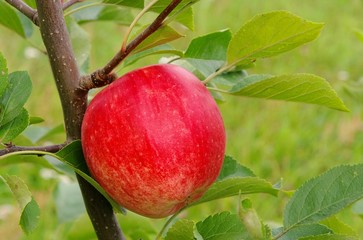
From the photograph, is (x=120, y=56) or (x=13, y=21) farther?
(x=13, y=21)

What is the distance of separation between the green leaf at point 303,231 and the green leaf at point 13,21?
0.53m

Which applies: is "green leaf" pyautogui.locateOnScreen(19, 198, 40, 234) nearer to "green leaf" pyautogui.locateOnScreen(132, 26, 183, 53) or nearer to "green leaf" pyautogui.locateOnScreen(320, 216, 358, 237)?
"green leaf" pyautogui.locateOnScreen(132, 26, 183, 53)

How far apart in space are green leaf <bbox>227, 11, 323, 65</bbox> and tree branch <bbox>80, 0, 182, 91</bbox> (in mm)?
121

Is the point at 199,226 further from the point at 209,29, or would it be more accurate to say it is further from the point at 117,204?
the point at 209,29

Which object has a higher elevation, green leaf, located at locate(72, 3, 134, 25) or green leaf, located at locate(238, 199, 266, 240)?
green leaf, located at locate(72, 3, 134, 25)

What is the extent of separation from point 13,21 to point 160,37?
0.38 meters

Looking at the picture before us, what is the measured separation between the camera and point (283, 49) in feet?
2.75

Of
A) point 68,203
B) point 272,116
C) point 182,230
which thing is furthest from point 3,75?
point 272,116

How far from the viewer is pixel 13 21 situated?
3.57ft

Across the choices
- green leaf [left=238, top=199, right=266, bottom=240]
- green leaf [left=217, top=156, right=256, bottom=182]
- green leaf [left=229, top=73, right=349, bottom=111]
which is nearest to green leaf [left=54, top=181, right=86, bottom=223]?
green leaf [left=217, top=156, right=256, bottom=182]

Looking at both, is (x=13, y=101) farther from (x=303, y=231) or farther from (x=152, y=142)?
(x=303, y=231)

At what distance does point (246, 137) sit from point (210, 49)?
2.00 metres

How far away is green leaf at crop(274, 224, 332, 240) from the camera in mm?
769

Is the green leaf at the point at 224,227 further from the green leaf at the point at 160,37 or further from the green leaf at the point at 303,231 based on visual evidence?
the green leaf at the point at 160,37
